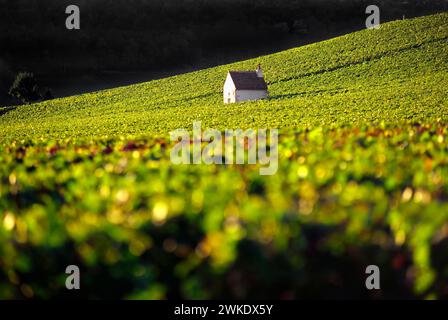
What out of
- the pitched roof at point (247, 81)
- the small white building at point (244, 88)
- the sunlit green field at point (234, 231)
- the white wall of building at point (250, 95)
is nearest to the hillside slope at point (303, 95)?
→ the white wall of building at point (250, 95)

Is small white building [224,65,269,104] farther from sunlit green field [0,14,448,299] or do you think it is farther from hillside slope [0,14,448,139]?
sunlit green field [0,14,448,299]

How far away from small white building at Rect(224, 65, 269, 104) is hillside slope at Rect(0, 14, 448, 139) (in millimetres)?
1511

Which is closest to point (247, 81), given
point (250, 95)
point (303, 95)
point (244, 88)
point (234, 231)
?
point (244, 88)

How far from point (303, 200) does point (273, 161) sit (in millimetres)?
2682

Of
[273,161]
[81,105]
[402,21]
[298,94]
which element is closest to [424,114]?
[298,94]

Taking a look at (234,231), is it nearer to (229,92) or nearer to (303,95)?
(303,95)

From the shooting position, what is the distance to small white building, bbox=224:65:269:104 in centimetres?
6084

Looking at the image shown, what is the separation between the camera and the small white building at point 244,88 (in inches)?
2395

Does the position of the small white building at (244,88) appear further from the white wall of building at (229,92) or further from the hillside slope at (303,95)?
the hillside slope at (303,95)

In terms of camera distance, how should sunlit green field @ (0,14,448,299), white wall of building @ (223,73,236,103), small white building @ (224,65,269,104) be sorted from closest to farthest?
sunlit green field @ (0,14,448,299), small white building @ (224,65,269,104), white wall of building @ (223,73,236,103)

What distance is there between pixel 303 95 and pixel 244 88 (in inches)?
321

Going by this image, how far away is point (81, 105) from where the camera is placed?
7038 centimetres

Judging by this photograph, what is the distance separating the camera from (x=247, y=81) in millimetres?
61875

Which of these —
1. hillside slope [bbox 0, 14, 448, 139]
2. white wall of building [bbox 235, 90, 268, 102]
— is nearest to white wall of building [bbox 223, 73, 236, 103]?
white wall of building [bbox 235, 90, 268, 102]
